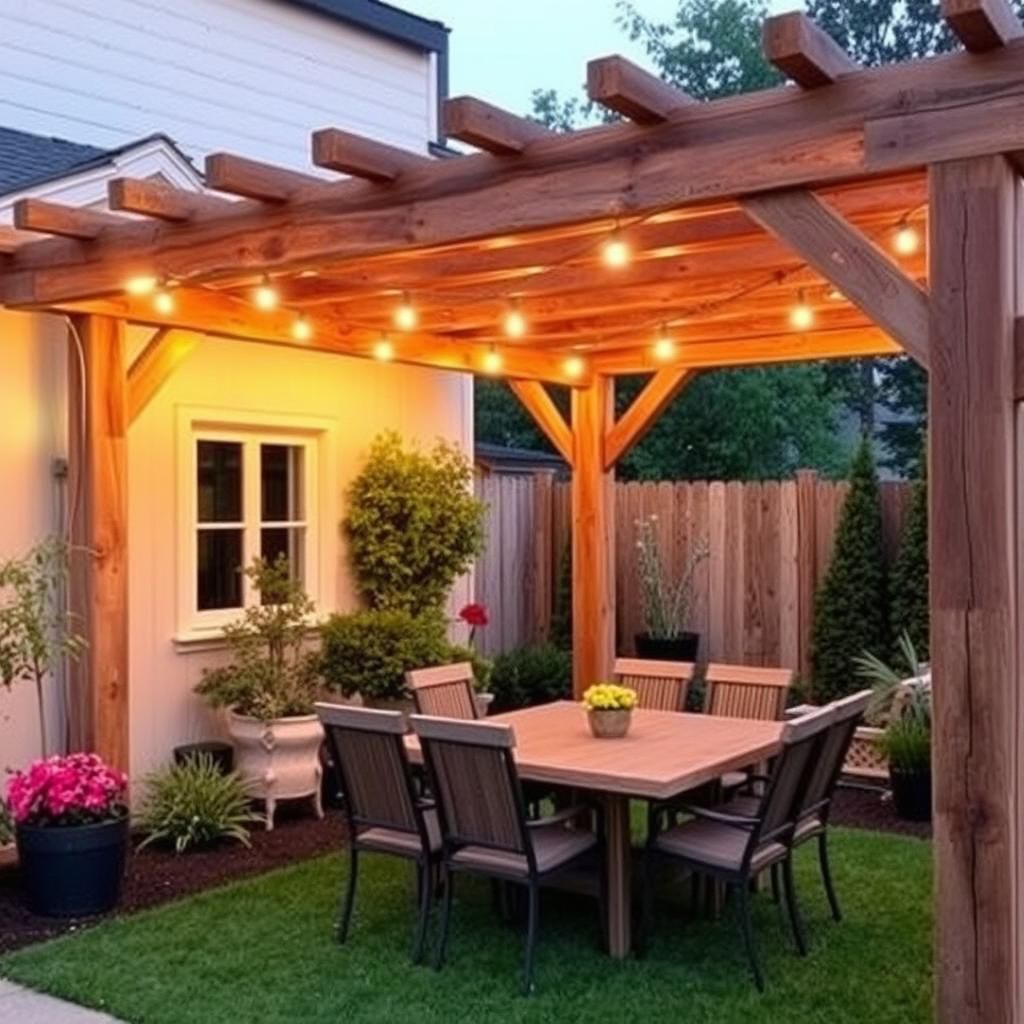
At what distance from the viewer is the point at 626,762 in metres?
4.77

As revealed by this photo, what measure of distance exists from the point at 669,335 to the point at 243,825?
3928 millimetres

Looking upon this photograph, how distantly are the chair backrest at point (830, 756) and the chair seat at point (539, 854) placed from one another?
85 cm

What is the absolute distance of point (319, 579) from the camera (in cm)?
800

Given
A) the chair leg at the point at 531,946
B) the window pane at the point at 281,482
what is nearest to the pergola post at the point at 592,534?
the window pane at the point at 281,482

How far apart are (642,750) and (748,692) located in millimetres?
1341

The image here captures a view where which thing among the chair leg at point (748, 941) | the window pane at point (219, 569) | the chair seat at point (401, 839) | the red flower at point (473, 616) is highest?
the window pane at point (219, 569)

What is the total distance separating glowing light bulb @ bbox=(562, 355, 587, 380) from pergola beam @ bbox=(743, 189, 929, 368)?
529cm

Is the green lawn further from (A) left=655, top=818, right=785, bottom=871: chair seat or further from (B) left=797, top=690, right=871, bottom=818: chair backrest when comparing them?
(B) left=797, top=690, right=871, bottom=818: chair backrest

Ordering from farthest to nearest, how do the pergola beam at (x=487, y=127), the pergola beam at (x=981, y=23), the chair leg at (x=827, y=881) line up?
the chair leg at (x=827, y=881), the pergola beam at (x=487, y=127), the pergola beam at (x=981, y=23)

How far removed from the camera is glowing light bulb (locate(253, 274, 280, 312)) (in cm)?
569

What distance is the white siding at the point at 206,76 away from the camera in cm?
857

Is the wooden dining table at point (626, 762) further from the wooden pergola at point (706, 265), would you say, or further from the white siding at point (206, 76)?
the white siding at point (206, 76)

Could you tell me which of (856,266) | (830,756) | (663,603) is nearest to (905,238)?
(856,266)

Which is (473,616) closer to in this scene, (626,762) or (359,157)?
(626,762)
